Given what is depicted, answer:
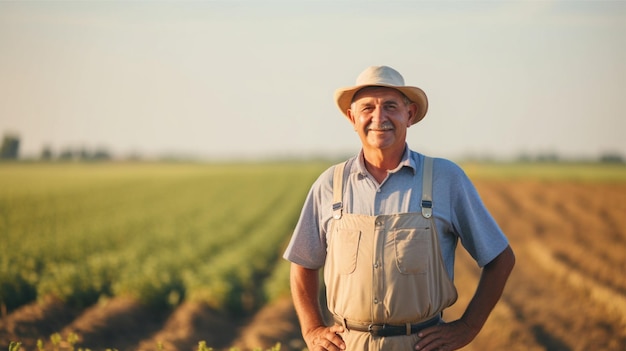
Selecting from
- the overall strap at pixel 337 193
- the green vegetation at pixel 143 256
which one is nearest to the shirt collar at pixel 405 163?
the overall strap at pixel 337 193

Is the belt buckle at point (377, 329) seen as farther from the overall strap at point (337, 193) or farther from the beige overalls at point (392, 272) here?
the overall strap at point (337, 193)

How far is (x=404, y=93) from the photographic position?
3.62m

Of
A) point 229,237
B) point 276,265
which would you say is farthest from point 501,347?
point 229,237

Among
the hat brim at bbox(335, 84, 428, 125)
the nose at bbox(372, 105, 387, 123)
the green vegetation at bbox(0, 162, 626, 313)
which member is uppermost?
the hat brim at bbox(335, 84, 428, 125)

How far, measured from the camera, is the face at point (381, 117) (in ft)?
11.5

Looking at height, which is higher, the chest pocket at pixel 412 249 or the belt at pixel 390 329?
the chest pocket at pixel 412 249

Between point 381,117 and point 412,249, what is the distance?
2.13 ft

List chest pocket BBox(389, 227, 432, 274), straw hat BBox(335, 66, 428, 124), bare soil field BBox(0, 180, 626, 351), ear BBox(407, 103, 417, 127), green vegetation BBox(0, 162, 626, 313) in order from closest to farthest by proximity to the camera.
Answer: chest pocket BBox(389, 227, 432, 274) < straw hat BBox(335, 66, 428, 124) < ear BBox(407, 103, 417, 127) < bare soil field BBox(0, 180, 626, 351) < green vegetation BBox(0, 162, 626, 313)

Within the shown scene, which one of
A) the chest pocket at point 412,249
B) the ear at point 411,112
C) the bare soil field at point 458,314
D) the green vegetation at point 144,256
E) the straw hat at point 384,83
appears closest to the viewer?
the chest pocket at point 412,249

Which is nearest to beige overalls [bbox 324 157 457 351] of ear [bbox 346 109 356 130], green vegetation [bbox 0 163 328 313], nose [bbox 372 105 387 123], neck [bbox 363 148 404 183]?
neck [bbox 363 148 404 183]

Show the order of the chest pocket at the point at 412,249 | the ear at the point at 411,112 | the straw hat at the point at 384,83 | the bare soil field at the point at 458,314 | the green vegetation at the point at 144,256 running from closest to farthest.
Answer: the chest pocket at the point at 412,249 < the straw hat at the point at 384,83 < the ear at the point at 411,112 < the bare soil field at the point at 458,314 < the green vegetation at the point at 144,256

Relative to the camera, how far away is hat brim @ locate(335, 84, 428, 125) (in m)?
3.56

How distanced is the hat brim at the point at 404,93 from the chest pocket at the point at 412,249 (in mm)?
673

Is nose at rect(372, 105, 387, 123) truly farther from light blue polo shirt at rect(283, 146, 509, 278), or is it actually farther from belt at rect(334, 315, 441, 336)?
belt at rect(334, 315, 441, 336)
